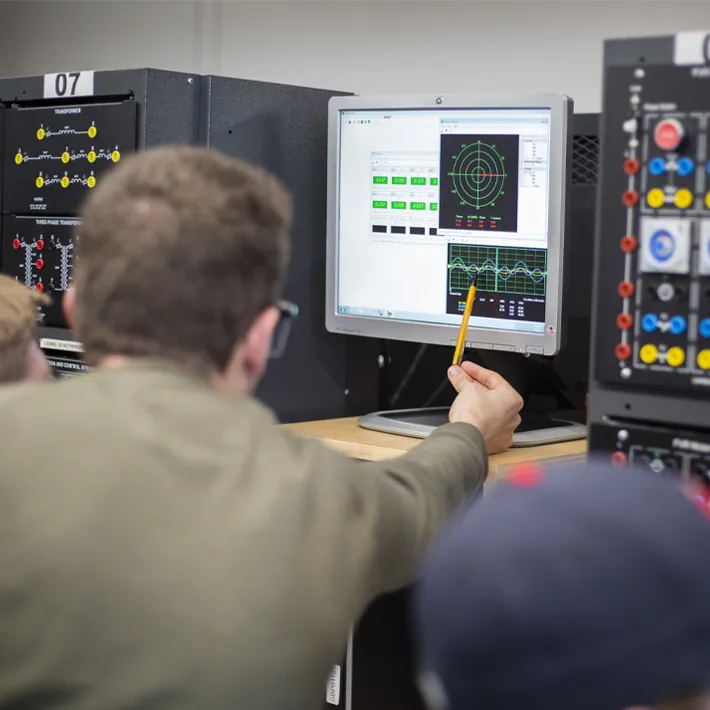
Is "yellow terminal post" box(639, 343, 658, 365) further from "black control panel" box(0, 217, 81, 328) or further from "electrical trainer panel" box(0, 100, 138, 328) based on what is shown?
"black control panel" box(0, 217, 81, 328)

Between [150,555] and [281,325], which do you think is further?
[281,325]

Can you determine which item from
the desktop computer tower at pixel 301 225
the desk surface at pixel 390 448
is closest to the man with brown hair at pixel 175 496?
the desk surface at pixel 390 448

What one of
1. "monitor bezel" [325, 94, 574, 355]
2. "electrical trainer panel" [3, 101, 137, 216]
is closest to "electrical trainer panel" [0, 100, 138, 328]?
"electrical trainer panel" [3, 101, 137, 216]

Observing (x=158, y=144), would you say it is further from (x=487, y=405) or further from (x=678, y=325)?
(x=678, y=325)

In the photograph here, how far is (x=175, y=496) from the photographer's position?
1027 mm

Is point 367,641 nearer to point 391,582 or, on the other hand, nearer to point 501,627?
point 391,582

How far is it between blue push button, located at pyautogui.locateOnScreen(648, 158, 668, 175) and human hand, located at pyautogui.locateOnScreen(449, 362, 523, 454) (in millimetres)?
488

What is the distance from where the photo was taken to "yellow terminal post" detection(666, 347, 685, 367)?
141cm

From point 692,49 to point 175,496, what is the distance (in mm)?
771

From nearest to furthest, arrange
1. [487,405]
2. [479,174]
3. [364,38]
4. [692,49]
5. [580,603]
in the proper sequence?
[580,603], [692,49], [487,405], [479,174], [364,38]

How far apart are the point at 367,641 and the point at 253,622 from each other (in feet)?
3.94

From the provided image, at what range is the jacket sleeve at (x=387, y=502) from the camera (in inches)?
44.4

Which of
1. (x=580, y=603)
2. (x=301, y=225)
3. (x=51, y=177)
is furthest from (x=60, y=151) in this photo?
(x=580, y=603)

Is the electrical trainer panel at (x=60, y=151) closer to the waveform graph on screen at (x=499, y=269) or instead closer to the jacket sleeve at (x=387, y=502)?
the waveform graph on screen at (x=499, y=269)
